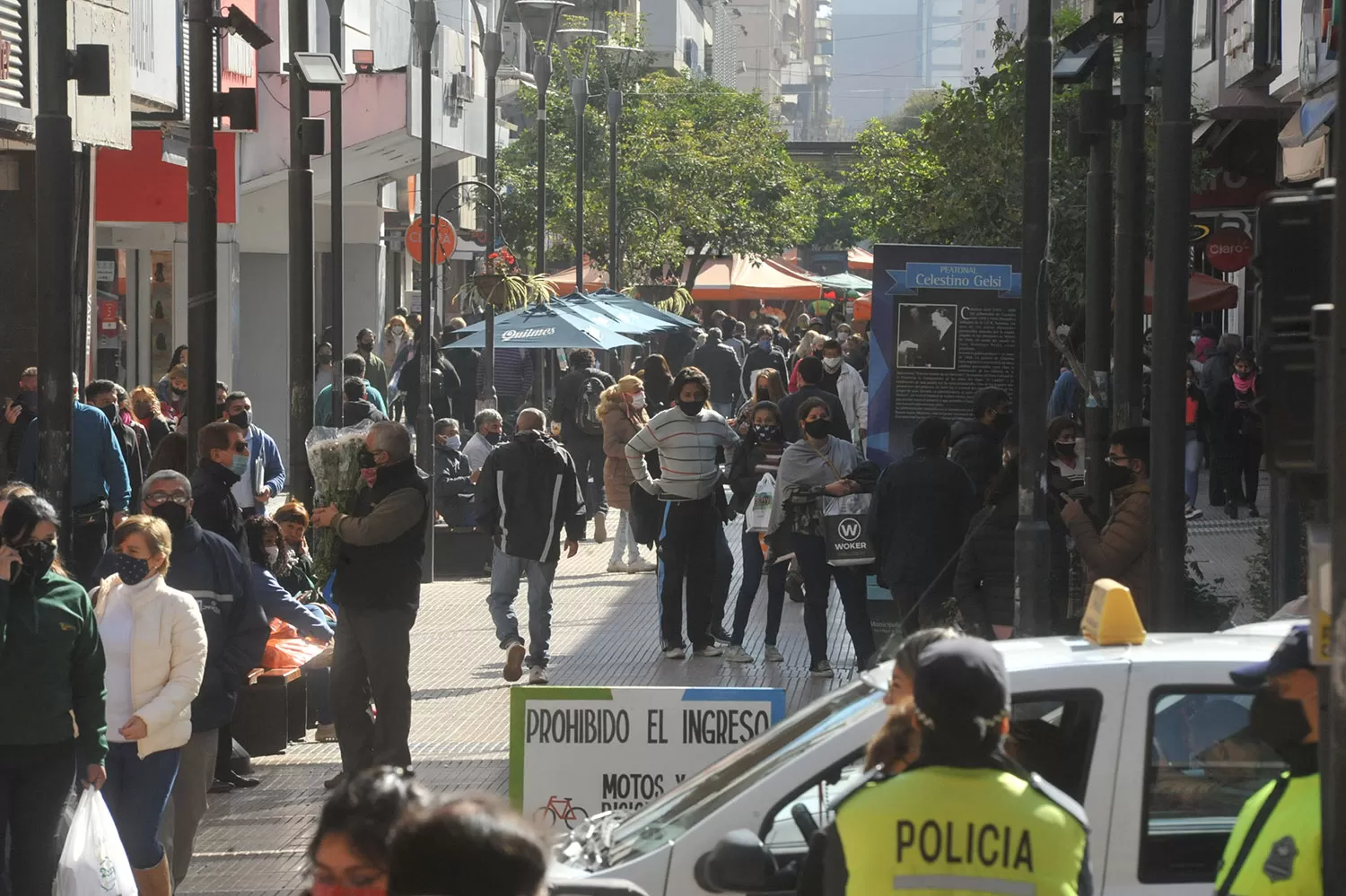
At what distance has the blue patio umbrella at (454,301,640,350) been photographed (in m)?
22.6

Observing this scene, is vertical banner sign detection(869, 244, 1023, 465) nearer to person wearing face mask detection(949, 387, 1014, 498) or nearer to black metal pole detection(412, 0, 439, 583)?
person wearing face mask detection(949, 387, 1014, 498)

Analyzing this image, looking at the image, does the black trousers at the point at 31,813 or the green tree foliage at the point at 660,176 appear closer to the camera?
the black trousers at the point at 31,813

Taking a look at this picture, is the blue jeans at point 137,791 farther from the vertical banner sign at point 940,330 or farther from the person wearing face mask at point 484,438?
the person wearing face mask at point 484,438

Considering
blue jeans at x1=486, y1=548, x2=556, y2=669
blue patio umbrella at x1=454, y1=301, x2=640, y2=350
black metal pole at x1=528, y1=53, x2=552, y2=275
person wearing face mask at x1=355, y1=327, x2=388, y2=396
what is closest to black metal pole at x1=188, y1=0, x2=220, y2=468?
blue jeans at x1=486, y1=548, x2=556, y2=669

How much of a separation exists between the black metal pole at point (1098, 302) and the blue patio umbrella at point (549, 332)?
9.73 meters

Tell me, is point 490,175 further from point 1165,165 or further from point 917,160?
point 1165,165

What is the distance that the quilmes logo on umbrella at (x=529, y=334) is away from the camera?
22844 mm

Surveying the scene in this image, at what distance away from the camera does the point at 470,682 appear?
13070 mm

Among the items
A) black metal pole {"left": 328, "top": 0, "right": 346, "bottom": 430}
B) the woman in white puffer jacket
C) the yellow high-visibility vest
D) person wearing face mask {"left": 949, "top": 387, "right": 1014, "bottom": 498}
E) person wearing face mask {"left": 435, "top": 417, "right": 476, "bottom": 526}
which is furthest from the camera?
person wearing face mask {"left": 435, "top": 417, "right": 476, "bottom": 526}

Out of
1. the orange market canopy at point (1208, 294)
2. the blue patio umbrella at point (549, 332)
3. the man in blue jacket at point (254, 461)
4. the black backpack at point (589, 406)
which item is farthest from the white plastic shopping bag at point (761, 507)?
the orange market canopy at point (1208, 294)

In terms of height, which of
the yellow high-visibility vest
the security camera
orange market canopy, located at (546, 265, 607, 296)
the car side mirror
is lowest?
the car side mirror

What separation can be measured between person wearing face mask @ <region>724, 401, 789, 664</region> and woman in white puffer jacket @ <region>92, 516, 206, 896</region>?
21.5ft

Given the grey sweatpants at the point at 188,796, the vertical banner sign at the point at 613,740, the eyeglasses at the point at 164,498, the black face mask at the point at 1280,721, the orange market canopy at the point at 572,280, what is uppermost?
the orange market canopy at the point at 572,280

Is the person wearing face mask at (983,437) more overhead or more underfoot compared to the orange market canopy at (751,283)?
more underfoot
